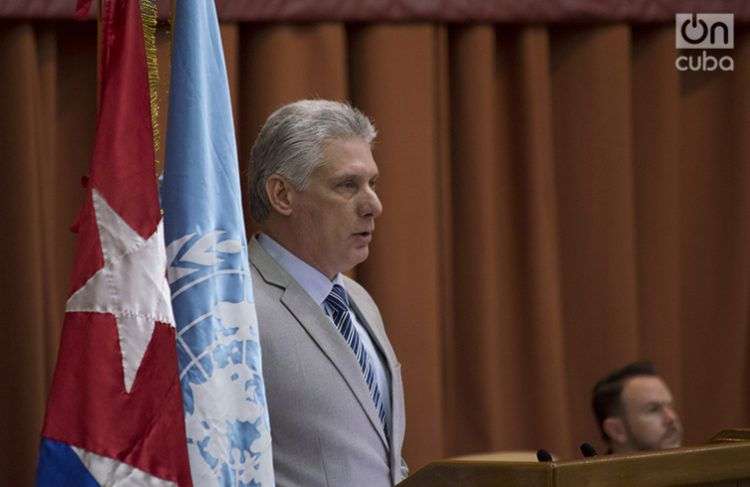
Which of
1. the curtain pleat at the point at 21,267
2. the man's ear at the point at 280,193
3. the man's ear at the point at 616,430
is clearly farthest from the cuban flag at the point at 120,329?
the man's ear at the point at 616,430

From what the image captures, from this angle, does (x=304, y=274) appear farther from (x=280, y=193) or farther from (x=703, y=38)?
(x=703, y=38)

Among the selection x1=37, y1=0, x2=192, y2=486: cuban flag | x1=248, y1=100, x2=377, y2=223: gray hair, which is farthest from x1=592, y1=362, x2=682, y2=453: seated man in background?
x1=37, y1=0, x2=192, y2=486: cuban flag

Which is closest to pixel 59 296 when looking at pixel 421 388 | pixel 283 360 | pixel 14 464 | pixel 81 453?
pixel 14 464

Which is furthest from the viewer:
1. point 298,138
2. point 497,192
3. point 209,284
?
point 497,192

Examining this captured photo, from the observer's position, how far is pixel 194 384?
247 cm

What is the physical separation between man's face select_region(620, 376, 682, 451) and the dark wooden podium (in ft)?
3.86

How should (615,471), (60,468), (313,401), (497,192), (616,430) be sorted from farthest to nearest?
(497,192), (616,430), (313,401), (60,468), (615,471)

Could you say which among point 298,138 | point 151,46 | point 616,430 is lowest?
point 616,430

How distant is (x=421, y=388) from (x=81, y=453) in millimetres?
1851

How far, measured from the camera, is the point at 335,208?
2.82 m

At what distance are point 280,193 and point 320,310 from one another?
0.27 m

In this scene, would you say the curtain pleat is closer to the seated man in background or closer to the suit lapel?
the suit lapel

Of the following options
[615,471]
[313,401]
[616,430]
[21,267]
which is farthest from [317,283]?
[21,267]

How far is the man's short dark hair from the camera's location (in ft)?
11.6
